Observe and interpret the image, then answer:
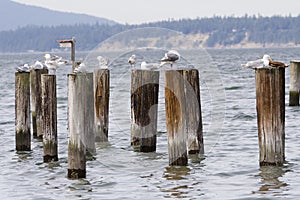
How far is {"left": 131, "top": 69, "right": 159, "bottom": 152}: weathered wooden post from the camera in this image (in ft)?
61.1

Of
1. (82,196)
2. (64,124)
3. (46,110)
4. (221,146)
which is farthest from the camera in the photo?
(64,124)

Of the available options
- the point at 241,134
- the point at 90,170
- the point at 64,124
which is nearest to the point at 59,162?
the point at 90,170

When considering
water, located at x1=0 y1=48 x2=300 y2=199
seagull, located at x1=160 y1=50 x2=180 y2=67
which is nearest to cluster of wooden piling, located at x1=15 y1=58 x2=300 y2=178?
water, located at x1=0 y1=48 x2=300 y2=199

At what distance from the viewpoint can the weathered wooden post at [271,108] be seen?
15.1 metres

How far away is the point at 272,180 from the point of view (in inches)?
619

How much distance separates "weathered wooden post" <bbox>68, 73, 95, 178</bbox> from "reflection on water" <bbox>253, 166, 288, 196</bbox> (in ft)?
10.9

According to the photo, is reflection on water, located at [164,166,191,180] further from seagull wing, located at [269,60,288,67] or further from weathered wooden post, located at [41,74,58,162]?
seagull wing, located at [269,60,288,67]

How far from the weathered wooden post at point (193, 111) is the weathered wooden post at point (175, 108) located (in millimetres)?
242

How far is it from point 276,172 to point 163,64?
3.61 m

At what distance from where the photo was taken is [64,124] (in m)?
27.7

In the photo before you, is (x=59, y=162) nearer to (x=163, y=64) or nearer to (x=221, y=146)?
(x=163, y=64)

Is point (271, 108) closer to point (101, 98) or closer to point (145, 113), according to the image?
point (145, 113)

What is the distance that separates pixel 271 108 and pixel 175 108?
5.89ft

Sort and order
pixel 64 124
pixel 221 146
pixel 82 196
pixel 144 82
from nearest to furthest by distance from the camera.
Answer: pixel 82 196 < pixel 144 82 < pixel 221 146 < pixel 64 124
